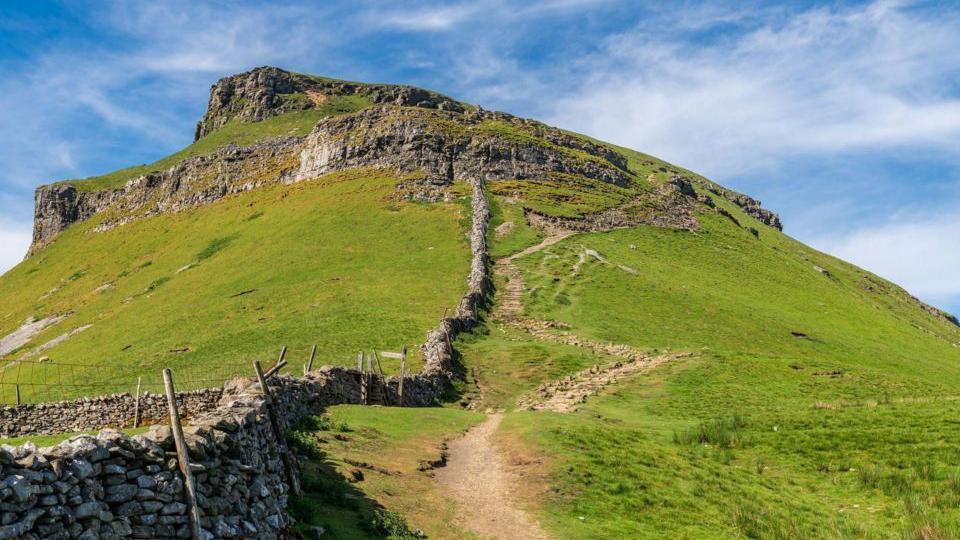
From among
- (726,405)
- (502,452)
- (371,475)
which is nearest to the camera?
(371,475)

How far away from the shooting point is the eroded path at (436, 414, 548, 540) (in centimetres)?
1783

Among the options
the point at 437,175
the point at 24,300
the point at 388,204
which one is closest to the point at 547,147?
the point at 437,175

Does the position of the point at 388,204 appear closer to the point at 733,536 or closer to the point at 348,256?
the point at 348,256

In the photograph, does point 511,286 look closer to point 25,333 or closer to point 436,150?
point 436,150

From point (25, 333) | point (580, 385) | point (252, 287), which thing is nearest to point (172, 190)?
point (25, 333)

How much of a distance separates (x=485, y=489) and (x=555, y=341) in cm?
2979

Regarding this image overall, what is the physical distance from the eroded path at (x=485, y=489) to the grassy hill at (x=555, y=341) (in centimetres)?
63

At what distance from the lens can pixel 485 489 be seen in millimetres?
20609

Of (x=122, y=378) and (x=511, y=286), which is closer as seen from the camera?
(x=122, y=378)

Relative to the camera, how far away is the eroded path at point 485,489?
17.8m

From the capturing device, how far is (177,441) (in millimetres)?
11539

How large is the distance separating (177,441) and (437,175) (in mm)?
88966

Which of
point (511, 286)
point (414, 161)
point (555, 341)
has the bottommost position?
point (555, 341)

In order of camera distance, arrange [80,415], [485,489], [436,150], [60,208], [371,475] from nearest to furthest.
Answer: [371,475] → [485,489] → [80,415] → [436,150] → [60,208]
